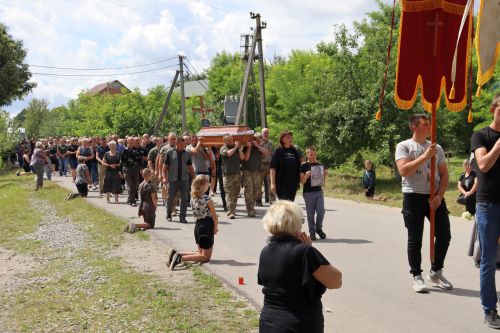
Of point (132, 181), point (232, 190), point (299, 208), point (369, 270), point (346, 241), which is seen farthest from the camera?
point (132, 181)

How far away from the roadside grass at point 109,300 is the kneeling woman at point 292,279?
1.92 meters

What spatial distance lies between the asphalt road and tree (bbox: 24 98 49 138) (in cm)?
10375

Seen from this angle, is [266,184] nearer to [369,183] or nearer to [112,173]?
[369,183]

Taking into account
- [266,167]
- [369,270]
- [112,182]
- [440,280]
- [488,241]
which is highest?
[266,167]

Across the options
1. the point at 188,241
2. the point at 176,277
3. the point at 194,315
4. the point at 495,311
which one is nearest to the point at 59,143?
the point at 188,241

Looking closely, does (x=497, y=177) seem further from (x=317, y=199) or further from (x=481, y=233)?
(x=317, y=199)

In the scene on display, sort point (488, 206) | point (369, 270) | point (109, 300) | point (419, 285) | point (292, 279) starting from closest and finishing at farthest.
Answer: point (292, 279), point (488, 206), point (419, 285), point (109, 300), point (369, 270)

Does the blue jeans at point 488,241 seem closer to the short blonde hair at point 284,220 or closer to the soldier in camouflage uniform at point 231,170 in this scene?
the short blonde hair at point 284,220

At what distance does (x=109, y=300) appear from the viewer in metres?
6.79

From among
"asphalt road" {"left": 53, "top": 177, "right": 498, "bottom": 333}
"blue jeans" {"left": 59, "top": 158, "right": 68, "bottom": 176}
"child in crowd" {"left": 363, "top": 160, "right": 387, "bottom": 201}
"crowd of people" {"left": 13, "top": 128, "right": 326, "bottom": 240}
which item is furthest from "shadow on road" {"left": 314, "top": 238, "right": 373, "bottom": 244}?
"blue jeans" {"left": 59, "top": 158, "right": 68, "bottom": 176}

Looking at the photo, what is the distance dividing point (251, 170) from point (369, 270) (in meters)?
5.96

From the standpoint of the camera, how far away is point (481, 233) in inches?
208

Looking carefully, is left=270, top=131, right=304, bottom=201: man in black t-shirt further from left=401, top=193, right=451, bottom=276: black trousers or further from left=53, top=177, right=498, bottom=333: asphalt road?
left=401, top=193, right=451, bottom=276: black trousers

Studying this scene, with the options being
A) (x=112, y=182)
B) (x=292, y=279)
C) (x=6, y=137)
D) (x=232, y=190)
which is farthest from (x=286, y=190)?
(x=6, y=137)
